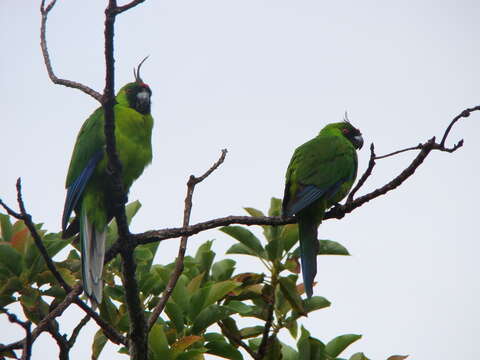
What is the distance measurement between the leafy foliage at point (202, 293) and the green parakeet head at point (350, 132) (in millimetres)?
1781

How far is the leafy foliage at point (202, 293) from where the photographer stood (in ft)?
9.34

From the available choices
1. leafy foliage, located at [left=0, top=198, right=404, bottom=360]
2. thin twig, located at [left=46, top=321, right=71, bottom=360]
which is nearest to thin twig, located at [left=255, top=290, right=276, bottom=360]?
leafy foliage, located at [left=0, top=198, right=404, bottom=360]

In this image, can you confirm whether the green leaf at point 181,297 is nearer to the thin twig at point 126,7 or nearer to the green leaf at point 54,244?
the green leaf at point 54,244

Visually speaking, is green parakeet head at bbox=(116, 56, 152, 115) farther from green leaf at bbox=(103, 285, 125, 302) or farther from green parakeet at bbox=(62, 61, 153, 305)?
green leaf at bbox=(103, 285, 125, 302)

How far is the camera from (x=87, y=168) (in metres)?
3.70

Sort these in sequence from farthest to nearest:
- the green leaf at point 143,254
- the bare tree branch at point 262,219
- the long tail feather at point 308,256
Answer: the long tail feather at point 308,256 < the green leaf at point 143,254 < the bare tree branch at point 262,219

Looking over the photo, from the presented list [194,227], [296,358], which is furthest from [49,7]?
[296,358]

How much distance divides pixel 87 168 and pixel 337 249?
1.67 meters

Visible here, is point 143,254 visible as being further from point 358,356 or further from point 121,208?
point 358,356

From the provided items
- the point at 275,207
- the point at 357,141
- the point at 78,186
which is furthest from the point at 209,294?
the point at 357,141

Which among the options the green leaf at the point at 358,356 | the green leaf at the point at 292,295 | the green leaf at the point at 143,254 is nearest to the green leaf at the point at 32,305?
the green leaf at the point at 143,254

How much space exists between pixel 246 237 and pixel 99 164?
114 centimetres

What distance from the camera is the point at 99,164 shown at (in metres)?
3.71

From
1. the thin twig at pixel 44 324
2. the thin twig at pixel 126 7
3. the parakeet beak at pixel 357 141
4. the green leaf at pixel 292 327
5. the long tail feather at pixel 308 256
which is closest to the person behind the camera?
the thin twig at pixel 126 7
